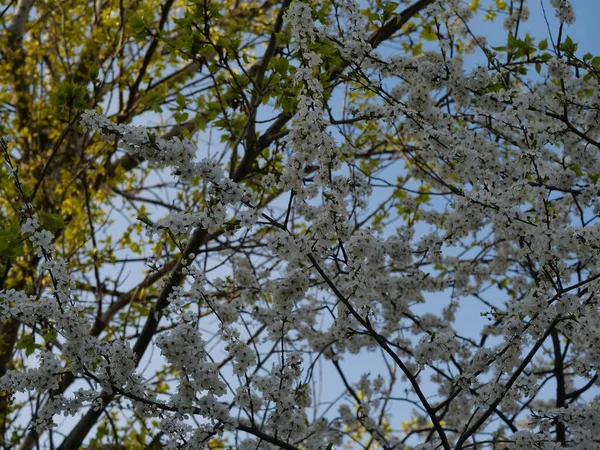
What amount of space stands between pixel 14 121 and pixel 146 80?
72.8 inches

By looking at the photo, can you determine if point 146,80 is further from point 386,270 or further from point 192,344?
point 192,344

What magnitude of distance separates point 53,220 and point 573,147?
3493 millimetres

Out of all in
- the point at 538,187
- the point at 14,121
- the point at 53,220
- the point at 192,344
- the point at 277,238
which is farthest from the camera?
the point at 14,121

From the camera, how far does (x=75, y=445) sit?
4.42 metres

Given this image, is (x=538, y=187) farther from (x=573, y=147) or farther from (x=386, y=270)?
(x=386, y=270)

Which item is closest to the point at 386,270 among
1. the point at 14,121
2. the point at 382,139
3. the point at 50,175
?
the point at 382,139

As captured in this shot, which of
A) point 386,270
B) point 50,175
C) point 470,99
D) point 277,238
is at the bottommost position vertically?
point 277,238

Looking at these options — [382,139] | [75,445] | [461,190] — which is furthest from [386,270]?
[75,445]

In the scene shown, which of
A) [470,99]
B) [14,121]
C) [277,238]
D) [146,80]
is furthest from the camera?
[14,121]

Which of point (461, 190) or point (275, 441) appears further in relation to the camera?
point (461, 190)

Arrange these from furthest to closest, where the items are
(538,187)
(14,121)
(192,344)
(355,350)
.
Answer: (14,121) < (355,350) < (538,187) < (192,344)

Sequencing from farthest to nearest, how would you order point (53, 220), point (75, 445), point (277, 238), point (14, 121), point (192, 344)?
point (14, 121)
point (75, 445)
point (53, 220)
point (277, 238)
point (192, 344)

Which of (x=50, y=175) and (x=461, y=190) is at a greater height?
(x=50, y=175)

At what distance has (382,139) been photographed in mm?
6957
